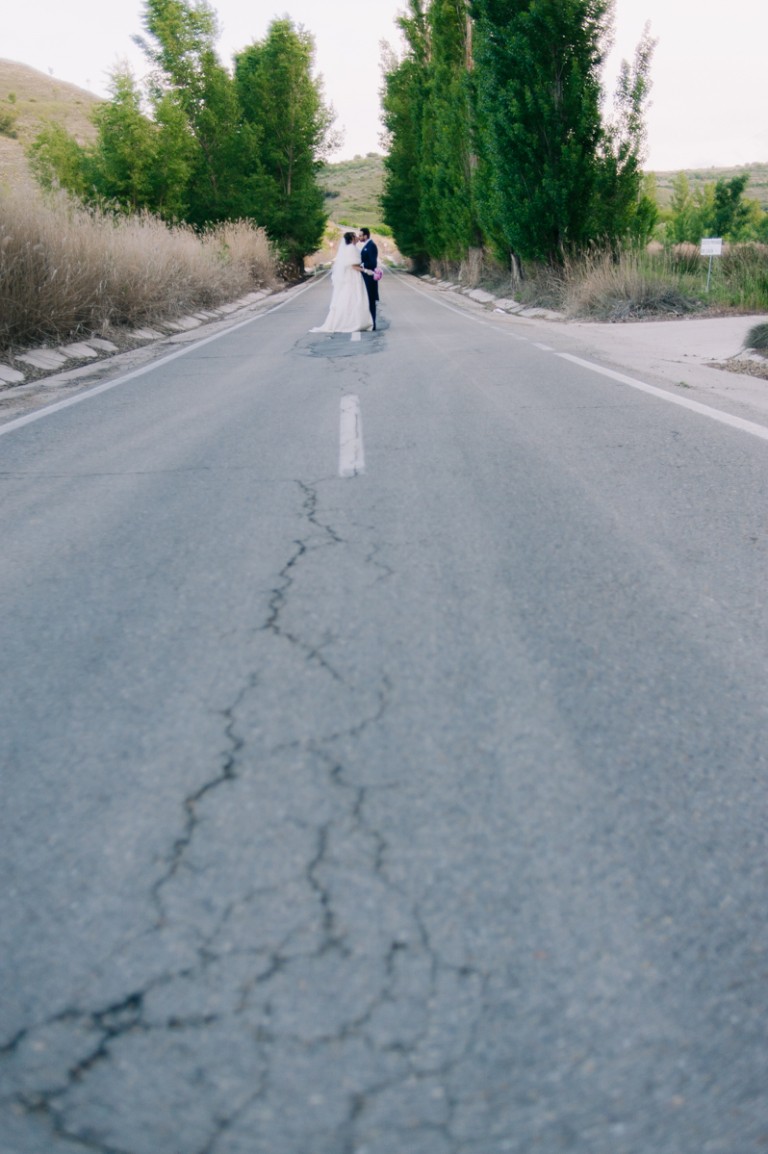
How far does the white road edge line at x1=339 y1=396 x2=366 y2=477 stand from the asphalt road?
28.3 inches

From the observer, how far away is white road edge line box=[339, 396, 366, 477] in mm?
5305

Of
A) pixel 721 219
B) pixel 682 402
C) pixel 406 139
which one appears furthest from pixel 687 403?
pixel 406 139

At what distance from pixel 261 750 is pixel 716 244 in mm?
15650

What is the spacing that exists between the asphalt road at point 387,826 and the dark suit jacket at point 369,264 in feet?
36.9

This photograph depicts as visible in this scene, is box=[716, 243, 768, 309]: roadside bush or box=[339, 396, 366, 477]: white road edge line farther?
box=[716, 243, 768, 309]: roadside bush

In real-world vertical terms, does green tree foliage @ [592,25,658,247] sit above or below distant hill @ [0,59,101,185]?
below

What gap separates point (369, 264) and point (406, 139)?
35.6 m

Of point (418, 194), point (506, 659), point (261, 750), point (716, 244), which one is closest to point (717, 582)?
point (506, 659)

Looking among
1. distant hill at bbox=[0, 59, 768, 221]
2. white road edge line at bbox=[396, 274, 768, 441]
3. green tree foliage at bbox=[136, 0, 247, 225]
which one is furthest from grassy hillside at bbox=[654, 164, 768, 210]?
white road edge line at bbox=[396, 274, 768, 441]

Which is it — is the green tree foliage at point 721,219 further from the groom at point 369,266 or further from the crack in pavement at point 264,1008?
the crack in pavement at point 264,1008

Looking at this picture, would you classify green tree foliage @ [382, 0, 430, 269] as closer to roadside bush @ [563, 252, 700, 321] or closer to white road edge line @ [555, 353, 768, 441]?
roadside bush @ [563, 252, 700, 321]

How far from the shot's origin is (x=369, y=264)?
15.4 meters

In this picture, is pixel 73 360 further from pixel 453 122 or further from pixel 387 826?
pixel 453 122

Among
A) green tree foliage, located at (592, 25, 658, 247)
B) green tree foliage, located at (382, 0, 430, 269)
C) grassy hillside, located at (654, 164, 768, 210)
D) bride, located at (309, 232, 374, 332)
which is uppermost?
grassy hillside, located at (654, 164, 768, 210)
